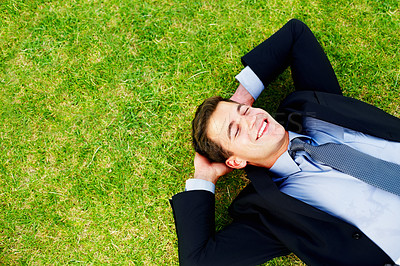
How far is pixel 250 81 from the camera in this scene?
143 inches

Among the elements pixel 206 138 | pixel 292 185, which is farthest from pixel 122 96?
A: pixel 292 185

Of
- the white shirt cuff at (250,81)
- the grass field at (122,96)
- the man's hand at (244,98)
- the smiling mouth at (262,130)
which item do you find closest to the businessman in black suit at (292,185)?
the smiling mouth at (262,130)

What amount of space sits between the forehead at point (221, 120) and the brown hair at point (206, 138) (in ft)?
0.19

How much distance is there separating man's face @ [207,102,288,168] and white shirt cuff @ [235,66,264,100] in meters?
0.51

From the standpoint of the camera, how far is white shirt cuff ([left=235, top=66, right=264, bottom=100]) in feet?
11.8

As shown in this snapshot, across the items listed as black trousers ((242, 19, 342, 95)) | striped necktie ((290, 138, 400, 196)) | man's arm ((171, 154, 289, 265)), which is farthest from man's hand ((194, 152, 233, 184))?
black trousers ((242, 19, 342, 95))

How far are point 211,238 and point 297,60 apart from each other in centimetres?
230

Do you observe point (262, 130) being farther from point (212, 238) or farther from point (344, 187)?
point (212, 238)

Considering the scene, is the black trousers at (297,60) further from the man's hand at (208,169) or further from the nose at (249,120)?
the man's hand at (208,169)

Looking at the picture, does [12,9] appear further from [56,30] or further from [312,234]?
[312,234]

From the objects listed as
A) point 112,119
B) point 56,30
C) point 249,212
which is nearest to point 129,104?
point 112,119

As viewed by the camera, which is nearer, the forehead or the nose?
the nose

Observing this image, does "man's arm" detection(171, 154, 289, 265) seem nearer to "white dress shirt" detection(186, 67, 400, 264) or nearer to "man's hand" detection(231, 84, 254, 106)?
"white dress shirt" detection(186, 67, 400, 264)

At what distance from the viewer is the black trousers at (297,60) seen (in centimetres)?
341
